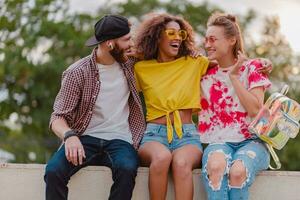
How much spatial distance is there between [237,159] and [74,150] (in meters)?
0.91

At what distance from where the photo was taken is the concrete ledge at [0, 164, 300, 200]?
14.3 feet

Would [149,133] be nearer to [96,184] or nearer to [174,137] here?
[174,137]

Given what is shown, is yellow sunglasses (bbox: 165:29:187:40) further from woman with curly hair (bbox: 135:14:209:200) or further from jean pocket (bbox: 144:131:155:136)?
jean pocket (bbox: 144:131:155:136)

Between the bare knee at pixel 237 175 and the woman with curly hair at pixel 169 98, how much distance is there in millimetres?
253

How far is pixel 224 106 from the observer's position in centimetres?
449

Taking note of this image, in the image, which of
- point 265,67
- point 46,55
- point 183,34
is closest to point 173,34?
point 183,34

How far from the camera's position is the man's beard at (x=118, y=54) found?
4.51 meters

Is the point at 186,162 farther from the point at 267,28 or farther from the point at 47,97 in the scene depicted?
the point at 267,28

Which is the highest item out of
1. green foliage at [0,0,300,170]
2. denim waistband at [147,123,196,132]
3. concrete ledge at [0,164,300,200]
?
denim waistband at [147,123,196,132]

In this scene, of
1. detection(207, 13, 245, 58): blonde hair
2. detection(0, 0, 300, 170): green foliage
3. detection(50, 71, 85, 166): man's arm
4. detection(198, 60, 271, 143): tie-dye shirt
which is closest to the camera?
detection(50, 71, 85, 166): man's arm

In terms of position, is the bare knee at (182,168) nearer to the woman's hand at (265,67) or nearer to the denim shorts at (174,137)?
the denim shorts at (174,137)

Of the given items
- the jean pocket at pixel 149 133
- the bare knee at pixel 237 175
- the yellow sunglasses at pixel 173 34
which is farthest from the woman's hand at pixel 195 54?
the bare knee at pixel 237 175

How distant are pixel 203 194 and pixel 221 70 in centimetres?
78

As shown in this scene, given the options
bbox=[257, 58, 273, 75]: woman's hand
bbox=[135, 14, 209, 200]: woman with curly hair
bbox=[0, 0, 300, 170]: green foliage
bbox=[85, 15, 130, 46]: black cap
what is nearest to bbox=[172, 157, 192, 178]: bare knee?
bbox=[135, 14, 209, 200]: woman with curly hair
